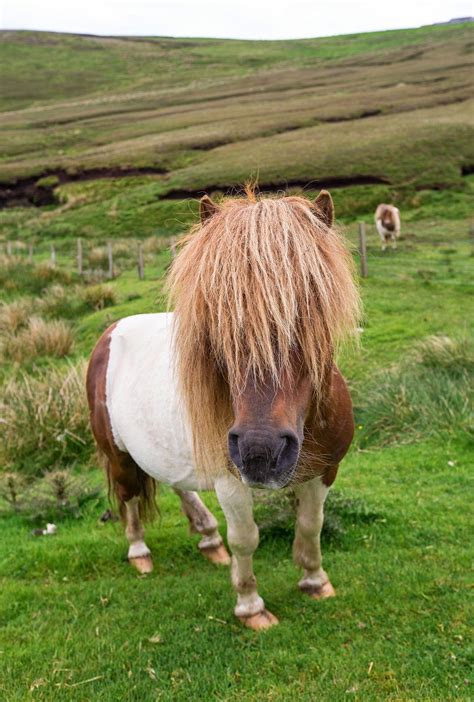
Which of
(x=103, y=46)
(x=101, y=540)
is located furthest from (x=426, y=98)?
(x=103, y=46)

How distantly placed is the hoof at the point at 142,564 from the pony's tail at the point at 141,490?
1.01 ft

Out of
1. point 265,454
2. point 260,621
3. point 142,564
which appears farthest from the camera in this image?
point 142,564

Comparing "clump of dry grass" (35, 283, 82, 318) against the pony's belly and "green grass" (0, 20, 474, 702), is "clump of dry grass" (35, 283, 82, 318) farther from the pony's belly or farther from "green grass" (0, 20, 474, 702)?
the pony's belly

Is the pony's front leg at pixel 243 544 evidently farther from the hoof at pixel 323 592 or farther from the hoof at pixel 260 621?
the hoof at pixel 323 592

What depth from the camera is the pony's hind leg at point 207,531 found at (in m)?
4.92

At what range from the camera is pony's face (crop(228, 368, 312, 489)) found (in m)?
2.32

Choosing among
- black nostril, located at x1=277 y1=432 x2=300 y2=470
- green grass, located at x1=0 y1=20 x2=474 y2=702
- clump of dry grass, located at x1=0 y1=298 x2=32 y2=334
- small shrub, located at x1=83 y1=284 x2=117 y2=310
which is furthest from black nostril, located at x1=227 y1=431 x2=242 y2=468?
small shrub, located at x1=83 y1=284 x2=117 y2=310

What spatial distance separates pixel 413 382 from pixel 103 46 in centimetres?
13869

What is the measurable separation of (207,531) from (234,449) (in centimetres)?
277

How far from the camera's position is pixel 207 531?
4.95m

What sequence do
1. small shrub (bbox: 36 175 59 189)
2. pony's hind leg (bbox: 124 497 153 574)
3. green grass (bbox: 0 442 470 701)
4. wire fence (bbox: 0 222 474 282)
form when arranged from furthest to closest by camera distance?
small shrub (bbox: 36 175 59 189), wire fence (bbox: 0 222 474 282), pony's hind leg (bbox: 124 497 153 574), green grass (bbox: 0 442 470 701)

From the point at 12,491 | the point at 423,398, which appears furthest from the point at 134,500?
the point at 423,398

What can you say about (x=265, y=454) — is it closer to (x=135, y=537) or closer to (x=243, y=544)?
(x=243, y=544)

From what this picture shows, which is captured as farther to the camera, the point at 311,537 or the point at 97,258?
the point at 97,258
